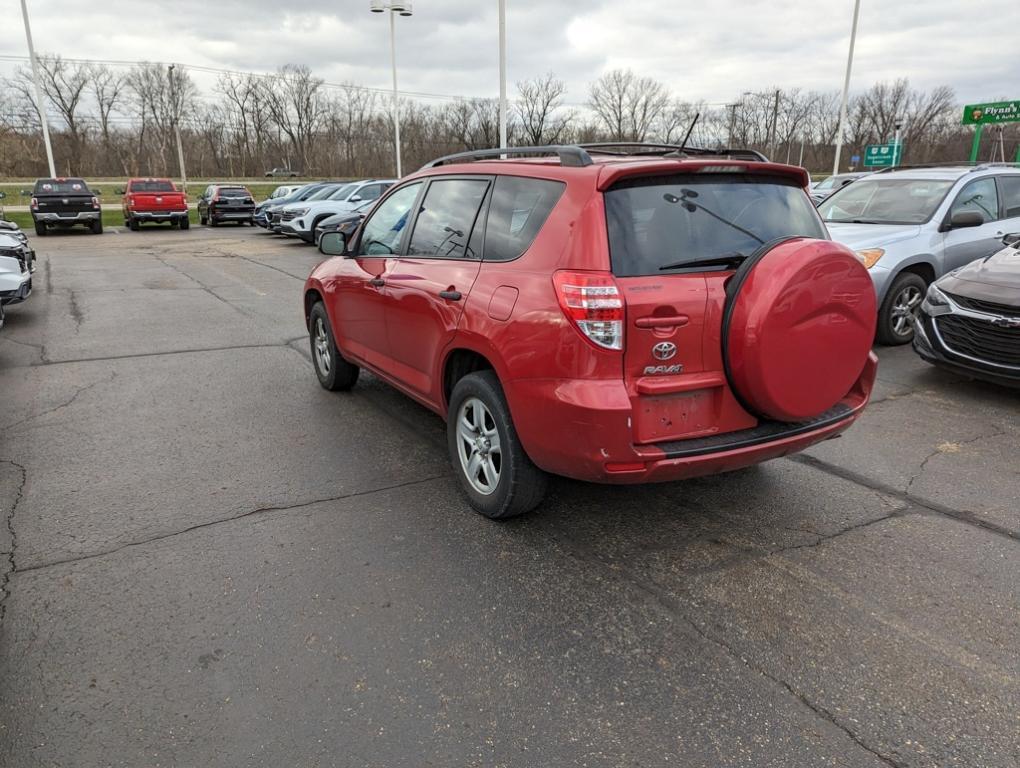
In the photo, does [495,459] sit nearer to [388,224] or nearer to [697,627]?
[697,627]

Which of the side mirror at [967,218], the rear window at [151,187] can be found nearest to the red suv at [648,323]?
the side mirror at [967,218]

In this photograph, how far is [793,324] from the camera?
3.05 m

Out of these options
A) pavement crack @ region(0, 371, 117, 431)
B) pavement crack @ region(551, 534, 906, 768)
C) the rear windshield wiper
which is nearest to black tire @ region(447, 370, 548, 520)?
pavement crack @ region(551, 534, 906, 768)

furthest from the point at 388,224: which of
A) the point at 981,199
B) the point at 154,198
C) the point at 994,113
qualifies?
the point at 994,113

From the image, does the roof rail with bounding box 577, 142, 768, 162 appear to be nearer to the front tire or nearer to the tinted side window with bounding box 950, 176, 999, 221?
the front tire

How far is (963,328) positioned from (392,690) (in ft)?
18.7

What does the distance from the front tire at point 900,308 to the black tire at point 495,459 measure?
219 inches

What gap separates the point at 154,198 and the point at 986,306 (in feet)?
89.5

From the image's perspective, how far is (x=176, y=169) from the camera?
70.6 meters

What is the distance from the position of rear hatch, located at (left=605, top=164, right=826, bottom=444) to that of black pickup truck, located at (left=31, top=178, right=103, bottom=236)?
26070mm

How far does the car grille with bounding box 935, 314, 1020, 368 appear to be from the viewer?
18.2 feet

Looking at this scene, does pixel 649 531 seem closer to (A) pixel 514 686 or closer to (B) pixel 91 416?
(A) pixel 514 686

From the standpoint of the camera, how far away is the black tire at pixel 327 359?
5.82 metres

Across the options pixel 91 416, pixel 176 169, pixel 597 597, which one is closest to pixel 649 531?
pixel 597 597
